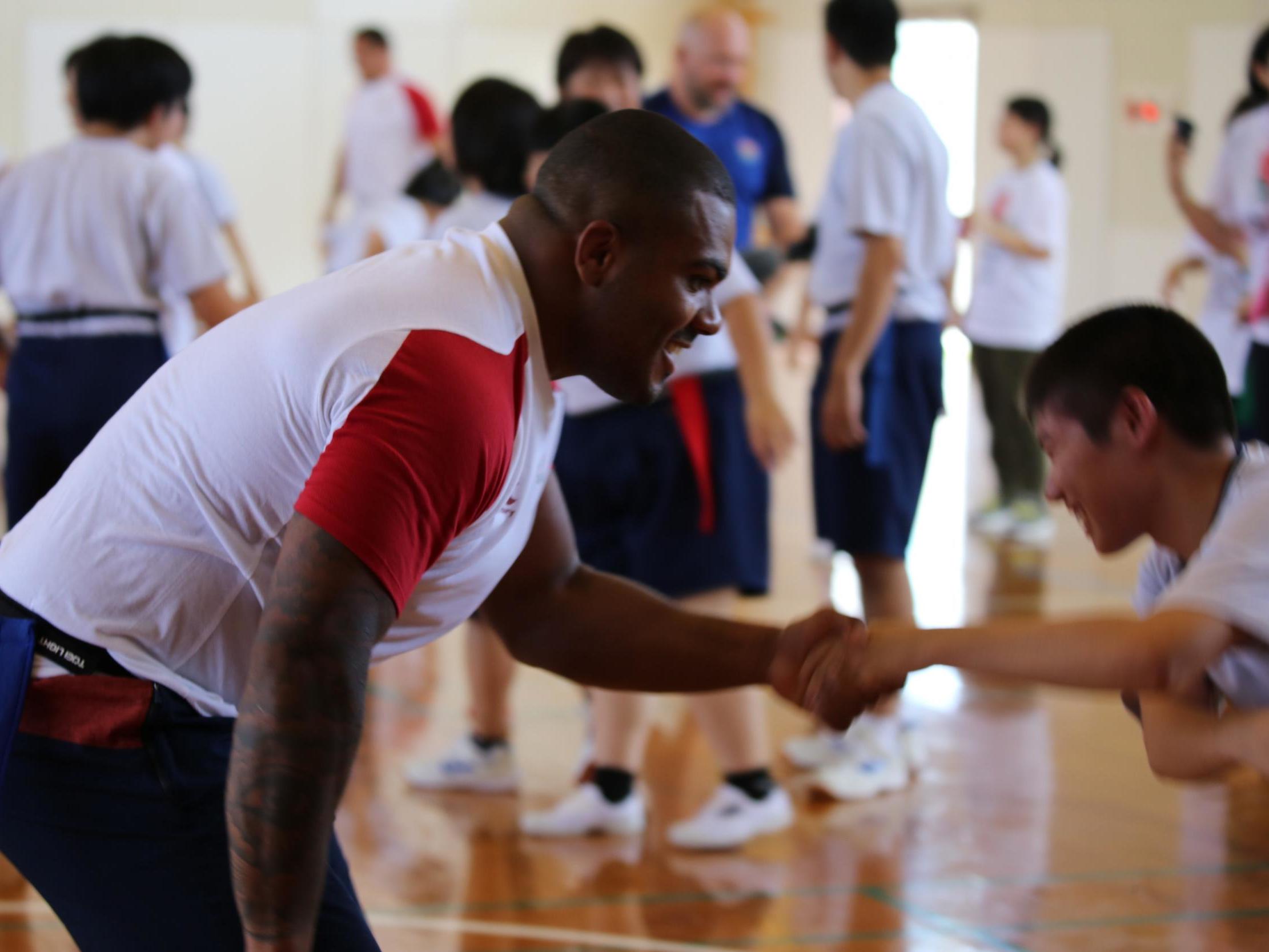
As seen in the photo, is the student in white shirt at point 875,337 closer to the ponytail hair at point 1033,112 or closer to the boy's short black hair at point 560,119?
the boy's short black hair at point 560,119

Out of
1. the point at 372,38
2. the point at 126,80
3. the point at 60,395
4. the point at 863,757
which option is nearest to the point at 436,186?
the point at 126,80

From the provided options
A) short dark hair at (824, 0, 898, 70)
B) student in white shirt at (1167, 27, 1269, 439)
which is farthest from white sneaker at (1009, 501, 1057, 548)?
short dark hair at (824, 0, 898, 70)

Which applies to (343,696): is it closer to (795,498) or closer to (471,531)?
(471,531)

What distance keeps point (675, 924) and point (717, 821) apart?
1.54ft

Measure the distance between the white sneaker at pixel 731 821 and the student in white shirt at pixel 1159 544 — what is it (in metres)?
1.45

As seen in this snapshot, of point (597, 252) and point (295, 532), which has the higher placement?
point (597, 252)

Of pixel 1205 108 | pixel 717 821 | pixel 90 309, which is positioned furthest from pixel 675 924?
pixel 1205 108

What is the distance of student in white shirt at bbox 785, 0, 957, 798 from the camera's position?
11.3 feet

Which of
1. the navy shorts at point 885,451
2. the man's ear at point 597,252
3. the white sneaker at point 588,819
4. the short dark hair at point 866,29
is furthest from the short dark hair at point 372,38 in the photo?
the man's ear at point 597,252

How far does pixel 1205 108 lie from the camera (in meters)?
11.7

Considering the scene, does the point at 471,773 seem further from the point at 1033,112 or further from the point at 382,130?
the point at 382,130

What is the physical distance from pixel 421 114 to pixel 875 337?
472cm

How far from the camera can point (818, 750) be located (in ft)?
12.0

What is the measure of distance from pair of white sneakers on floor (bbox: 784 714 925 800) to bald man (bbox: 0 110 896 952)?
6.62ft
